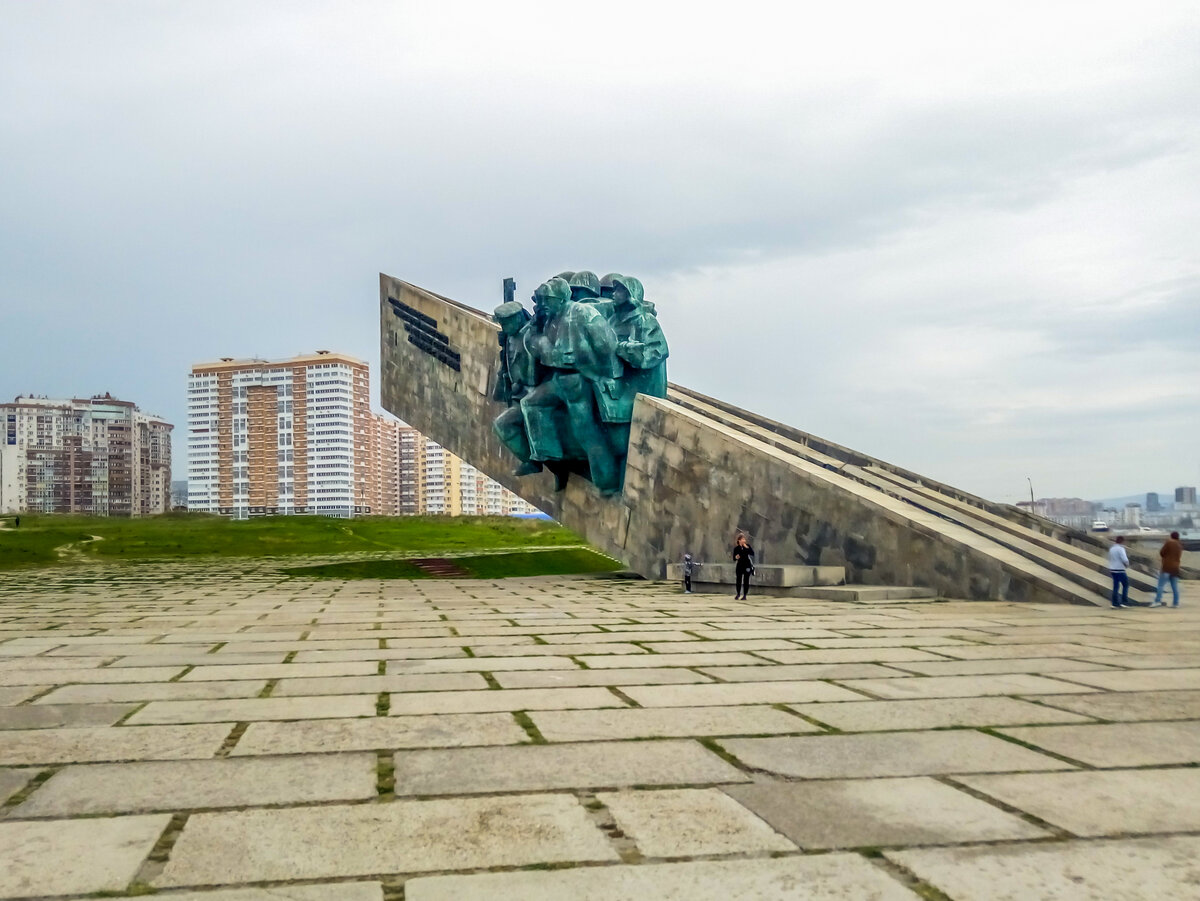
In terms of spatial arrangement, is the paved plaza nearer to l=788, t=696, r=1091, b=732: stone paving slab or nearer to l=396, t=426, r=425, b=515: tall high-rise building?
l=788, t=696, r=1091, b=732: stone paving slab

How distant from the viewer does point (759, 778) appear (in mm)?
2826

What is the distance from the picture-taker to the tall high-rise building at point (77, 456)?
211 ft

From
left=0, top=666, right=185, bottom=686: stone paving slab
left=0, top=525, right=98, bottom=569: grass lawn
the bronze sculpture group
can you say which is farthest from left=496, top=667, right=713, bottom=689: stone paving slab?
left=0, top=525, right=98, bottom=569: grass lawn

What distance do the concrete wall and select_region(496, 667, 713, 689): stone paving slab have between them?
5.88 meters

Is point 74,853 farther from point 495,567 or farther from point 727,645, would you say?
point 495,567

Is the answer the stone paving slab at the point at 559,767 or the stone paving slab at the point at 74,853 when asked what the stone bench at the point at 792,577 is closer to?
the stone paving slab at the point at 559,767

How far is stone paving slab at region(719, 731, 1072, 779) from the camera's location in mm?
2906

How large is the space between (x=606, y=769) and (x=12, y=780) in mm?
1684

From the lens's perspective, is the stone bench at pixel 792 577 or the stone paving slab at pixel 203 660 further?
the stone bench at pixel 792 577

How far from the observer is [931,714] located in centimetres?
373

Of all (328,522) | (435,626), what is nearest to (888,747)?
(435,626)

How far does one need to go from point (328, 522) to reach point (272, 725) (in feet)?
108

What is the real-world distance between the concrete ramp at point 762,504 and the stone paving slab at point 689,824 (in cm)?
778

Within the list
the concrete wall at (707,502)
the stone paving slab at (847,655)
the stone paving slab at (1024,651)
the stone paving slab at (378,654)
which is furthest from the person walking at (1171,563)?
the stone paving slab at (378,654)
